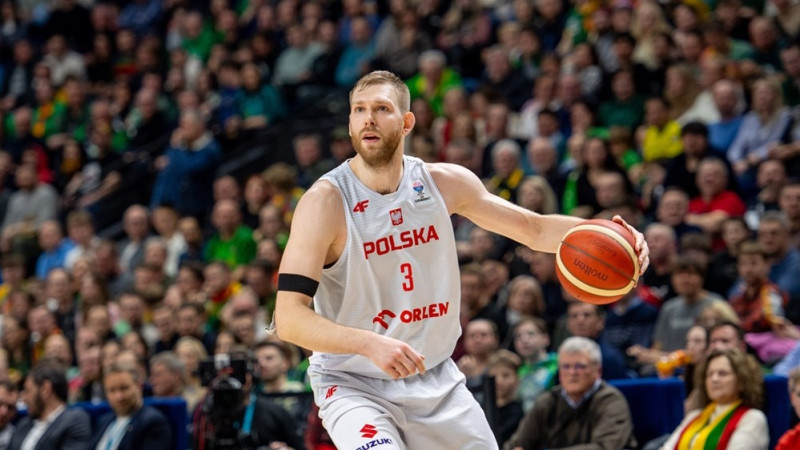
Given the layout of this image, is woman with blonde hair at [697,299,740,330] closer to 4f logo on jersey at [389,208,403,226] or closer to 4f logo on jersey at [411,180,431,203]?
4f logo on jersey at [411,180,431,203]

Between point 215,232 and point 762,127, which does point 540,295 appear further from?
point 215,232

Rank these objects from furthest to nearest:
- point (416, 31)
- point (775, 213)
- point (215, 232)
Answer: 1. point (416, 31)
2. point (215, 232)
3. point (775, 213)

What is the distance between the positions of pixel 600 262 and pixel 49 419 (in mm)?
Answer: 5667

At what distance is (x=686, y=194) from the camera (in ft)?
37.0

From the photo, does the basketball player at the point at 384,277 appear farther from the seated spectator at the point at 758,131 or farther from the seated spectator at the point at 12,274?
the seated spectator at the point at 12,274

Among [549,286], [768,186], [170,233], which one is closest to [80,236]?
[170,233]

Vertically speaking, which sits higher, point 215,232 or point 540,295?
point 215,232

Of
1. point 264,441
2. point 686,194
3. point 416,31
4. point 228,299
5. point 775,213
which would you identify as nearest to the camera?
point 264,441

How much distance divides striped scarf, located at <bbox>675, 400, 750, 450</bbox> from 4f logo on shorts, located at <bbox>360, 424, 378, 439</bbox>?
10.9 ft

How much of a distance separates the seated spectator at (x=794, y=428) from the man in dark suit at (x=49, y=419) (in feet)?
16.6

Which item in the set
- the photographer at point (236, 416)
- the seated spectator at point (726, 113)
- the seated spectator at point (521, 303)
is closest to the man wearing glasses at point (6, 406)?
the photographer at point (236, 416)

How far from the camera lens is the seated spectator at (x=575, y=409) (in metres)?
8.12

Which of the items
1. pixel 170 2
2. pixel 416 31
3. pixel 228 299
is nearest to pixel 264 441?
pixel 228 299

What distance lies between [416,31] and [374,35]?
694 millimetres
